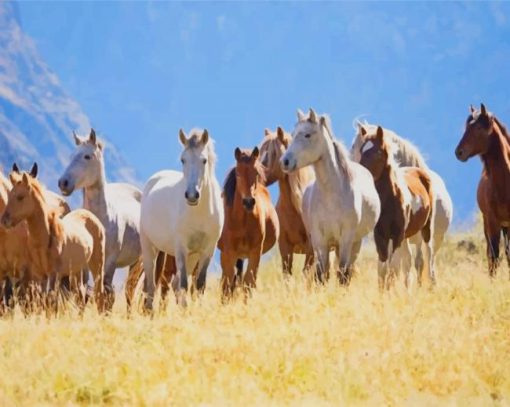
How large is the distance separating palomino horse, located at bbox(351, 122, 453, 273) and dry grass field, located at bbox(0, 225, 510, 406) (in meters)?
3.75

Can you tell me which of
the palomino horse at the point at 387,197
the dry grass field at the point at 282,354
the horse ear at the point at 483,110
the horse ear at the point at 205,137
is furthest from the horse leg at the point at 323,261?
the horse ear at the point at 483,110

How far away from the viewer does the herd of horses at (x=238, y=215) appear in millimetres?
12469

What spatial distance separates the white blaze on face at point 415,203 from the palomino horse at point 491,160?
778mm

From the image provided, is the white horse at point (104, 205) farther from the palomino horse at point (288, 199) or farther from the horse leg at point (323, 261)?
the horse leg at point (323, 261)

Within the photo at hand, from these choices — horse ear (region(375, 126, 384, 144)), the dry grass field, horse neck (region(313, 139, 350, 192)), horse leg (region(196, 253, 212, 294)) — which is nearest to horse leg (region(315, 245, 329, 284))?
horse neck (region(313, 139, 350, 192))

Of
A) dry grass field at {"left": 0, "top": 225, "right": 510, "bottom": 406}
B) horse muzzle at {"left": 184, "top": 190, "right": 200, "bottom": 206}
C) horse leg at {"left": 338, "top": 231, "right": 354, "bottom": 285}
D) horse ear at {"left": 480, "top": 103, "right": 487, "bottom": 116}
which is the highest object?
horse ear at {"left": 480, "top": 103, "right": 487, "bottom": 116}

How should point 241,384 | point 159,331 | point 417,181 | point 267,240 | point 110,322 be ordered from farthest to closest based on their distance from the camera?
point 417,181
point 267,240
point 110,322
point 159,331
point 241,384

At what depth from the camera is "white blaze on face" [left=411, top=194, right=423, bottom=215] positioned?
14.3 meters

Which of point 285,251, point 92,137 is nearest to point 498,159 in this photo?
point 285,251

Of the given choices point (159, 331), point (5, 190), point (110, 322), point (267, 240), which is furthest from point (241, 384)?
point (5, 190)

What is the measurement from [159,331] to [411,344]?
7.69ft

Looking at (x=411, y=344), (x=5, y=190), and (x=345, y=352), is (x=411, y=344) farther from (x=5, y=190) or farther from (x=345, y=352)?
(x=5, y=190)

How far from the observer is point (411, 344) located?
29.1 feet

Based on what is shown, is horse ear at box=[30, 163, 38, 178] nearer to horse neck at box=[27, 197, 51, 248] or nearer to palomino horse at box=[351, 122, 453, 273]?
Result: horse neck at box=[27, 197, 51, 248]
